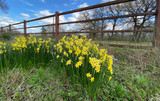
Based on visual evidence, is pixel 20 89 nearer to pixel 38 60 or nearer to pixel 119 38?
pixel 38 60

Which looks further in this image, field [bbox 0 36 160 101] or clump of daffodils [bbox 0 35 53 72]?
clump of daffodils [bbox 0 35 53 72]

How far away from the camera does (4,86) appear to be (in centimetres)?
119

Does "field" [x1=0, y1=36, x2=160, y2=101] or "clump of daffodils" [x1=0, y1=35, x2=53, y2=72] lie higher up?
"clump of daffodils" [x1=0, y1=35, x2=53, y2=72]

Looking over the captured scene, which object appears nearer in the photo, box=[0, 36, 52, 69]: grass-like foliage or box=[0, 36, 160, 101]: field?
box=[0, 36, 160, 101]: field

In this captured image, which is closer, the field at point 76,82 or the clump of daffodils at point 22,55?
the field at point 76,82

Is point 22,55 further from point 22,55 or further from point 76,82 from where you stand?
point 76,82

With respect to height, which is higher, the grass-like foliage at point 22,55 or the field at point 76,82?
the grass-like foliage at point 22,55

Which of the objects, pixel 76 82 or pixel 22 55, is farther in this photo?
pixel 22 55

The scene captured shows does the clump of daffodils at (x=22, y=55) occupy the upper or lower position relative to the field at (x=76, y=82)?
upper

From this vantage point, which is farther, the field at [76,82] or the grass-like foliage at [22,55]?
the grass-like foliage at [22,55]

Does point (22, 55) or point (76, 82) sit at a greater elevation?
point (22, 55)

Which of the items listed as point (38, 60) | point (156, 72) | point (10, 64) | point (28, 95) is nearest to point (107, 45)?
point (156, 72)

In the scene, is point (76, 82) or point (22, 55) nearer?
point (76, 82)

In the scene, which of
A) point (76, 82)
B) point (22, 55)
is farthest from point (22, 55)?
point (76, 82)
